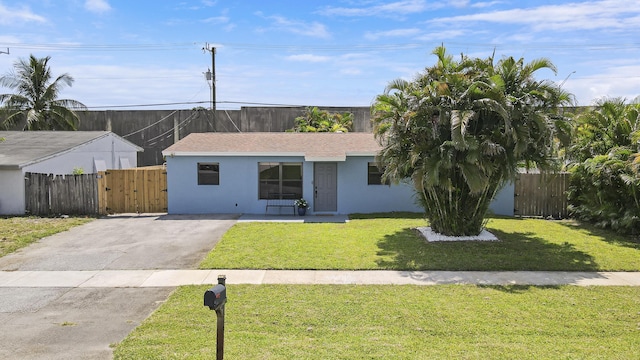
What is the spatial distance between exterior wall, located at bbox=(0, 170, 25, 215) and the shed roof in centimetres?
540

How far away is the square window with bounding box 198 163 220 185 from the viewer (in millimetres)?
17359

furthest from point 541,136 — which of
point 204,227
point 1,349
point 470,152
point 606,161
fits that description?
point 1,349

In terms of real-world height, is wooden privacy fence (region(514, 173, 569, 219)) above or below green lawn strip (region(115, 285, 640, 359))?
above

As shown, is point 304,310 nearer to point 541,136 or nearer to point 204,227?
point 541,136

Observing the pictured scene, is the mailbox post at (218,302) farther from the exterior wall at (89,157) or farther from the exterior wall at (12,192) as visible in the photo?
the exterior wall at (89,157)

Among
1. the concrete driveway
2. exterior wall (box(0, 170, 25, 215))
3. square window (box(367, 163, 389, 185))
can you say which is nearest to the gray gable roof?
exterior wall (box(0, 170, 25, 215))

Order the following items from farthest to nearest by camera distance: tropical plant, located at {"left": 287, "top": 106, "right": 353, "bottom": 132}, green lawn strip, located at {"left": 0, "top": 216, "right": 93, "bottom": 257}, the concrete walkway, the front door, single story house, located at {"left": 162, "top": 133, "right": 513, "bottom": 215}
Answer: tropical plant, located at {"left": 287, "top": 106, "right": 353, "bottom": 132}
the front door
single story house, located at {"left": 162, "top": 133, "right": 513, "bottom": 215}
green lawn strip, located at {"left": 0, "top": 216, "right": 93, "bottom": 257}
the concrete walkway

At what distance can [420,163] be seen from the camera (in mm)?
11719

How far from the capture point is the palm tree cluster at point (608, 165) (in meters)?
13.1

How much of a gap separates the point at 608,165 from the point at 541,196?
3.75 metres

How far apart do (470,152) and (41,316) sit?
9112 millimetres

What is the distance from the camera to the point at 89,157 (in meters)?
21.3

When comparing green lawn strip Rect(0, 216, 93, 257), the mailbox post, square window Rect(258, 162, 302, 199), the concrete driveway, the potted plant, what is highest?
square window Rect(258, 162, 302, 199)

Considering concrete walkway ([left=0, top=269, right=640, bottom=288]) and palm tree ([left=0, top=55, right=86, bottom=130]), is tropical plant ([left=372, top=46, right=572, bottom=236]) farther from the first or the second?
palm tree ([left=0, top=55, right=86, bottom=130])
